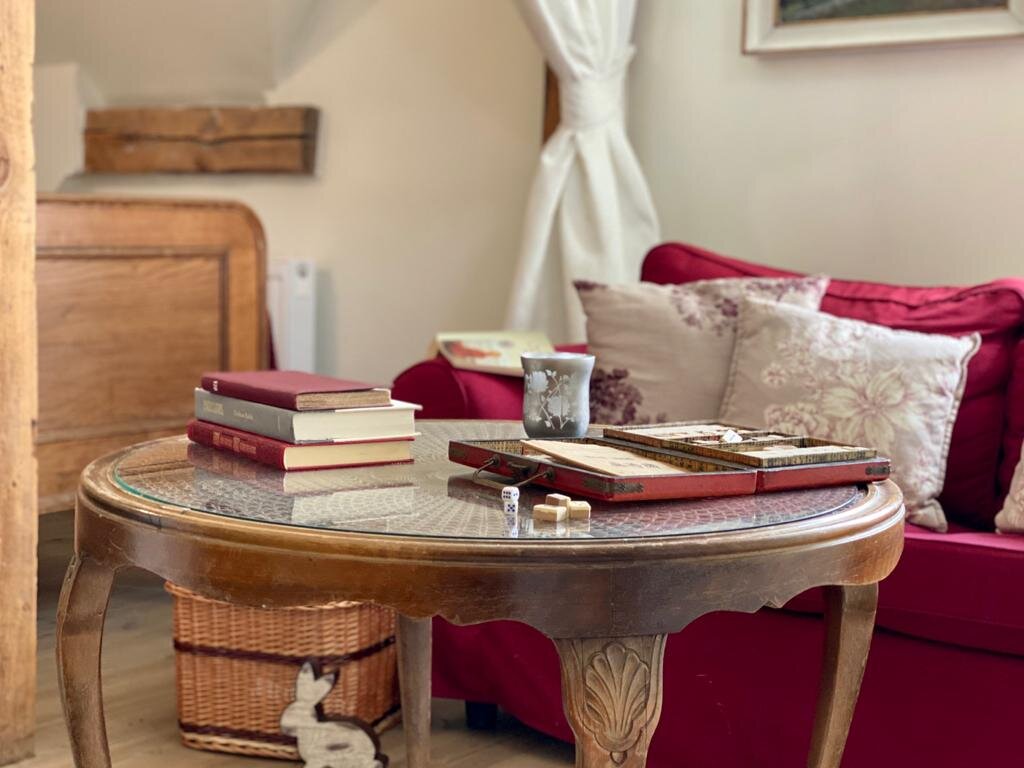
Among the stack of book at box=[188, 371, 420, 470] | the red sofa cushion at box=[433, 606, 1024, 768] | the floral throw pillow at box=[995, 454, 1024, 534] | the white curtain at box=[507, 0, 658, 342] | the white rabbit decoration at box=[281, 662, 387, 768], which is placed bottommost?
the white rabbit decoration at box=[281, 662, 387, 768]

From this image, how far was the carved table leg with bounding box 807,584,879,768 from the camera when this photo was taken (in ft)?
4.55

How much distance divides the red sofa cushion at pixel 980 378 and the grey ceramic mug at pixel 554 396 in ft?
3.19

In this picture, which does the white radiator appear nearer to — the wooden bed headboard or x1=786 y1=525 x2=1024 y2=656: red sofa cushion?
the wooden bed headboard

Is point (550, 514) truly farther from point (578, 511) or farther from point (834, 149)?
point (834, 149)

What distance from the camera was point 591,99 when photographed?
2926 millimetres

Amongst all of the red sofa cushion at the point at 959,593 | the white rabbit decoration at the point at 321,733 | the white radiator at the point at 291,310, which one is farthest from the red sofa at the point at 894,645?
the white radiator at the point at 291,310

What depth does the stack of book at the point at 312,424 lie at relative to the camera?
1.42 meters

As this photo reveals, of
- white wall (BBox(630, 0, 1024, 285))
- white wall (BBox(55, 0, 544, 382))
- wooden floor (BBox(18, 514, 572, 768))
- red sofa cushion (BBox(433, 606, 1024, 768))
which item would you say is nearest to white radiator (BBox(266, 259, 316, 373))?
white wall (BBox(55, 0, 544, 382))

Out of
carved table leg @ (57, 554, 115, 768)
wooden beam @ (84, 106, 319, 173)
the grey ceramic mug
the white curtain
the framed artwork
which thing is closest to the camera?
carved table leg @ (57, 554, 115, 768)

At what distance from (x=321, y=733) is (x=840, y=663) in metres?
0.95

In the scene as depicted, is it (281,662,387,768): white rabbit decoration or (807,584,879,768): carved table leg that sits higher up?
(807,584,879,768): carved table leg

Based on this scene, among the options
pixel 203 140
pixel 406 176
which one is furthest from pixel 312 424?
pixel 203 140

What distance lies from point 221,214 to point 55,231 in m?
0.43

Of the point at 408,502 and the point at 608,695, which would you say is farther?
the point at 408,502
